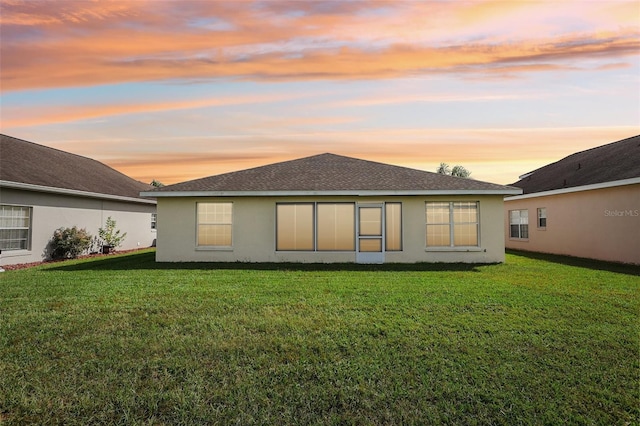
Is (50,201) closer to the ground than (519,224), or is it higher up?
higher up

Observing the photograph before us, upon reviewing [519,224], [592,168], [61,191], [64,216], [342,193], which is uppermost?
[592,168]

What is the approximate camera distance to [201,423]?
3.84m

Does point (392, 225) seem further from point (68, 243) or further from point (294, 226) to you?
point (68, 243)

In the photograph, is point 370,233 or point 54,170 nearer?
point 370,233

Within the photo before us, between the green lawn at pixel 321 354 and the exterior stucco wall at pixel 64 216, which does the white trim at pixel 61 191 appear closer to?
the exterior stucco wall at pixel 64 216

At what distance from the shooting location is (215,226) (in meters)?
15.2

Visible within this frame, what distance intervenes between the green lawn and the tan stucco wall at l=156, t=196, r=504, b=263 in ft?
16.2

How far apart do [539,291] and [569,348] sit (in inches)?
159

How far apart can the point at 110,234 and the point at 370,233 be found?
12.9 m

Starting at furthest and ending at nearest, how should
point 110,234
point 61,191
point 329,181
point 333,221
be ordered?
point 110,234 → point 61,191 → point 329,181 → point 333,221

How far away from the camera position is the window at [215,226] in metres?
15.2

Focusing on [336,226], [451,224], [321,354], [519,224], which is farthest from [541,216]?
[321,354]

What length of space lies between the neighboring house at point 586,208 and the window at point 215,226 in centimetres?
1436

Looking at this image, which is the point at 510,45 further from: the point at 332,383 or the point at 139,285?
the point at 139,285
